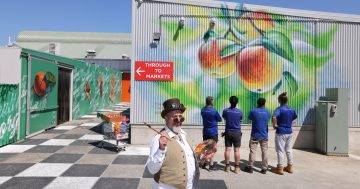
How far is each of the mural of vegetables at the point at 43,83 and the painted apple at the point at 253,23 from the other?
320 inches

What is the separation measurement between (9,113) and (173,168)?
8.74 metres

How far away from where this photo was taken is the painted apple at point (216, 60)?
33.4 ft

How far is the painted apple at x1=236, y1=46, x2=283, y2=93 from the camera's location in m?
10.3

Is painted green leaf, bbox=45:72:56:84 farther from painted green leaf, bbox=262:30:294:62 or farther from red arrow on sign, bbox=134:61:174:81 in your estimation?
painted green leaf, bbox=262:30:294:62

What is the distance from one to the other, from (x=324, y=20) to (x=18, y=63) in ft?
36.1

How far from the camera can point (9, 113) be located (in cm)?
983

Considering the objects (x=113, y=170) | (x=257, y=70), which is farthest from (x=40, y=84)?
(x=257, y=70)

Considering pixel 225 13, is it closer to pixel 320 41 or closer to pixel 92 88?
pixel 320 41

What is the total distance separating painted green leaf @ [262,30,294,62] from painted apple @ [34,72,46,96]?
895 cm

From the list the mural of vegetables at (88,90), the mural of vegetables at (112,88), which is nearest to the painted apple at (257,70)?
the mural of vegetables at (88,90)

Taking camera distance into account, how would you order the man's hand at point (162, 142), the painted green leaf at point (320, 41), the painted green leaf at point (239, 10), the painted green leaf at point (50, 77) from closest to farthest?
the man's hand at point (162, 142), the painted green leaf at point (239, 10), the painted green leaf at point (320, 41), the painted green leaf at point (50, 77)

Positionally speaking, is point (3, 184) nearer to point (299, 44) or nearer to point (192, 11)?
point (192, 11)

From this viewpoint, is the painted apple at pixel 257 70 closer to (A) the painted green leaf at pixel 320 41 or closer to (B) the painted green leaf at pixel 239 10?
(B) the painted green leaf at pixel 239 10

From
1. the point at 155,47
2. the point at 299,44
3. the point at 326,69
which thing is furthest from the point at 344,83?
the point at 155,47
